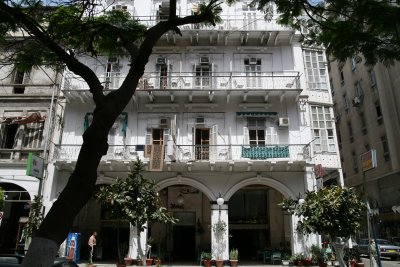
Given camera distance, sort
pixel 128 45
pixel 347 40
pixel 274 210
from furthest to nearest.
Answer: pixel 274 210
pixel 347 40
pixel 128 45

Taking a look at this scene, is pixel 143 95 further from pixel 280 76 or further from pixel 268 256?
pixel 268 256

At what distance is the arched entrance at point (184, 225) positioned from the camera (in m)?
20.5

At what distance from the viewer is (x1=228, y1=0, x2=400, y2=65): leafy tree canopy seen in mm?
5797

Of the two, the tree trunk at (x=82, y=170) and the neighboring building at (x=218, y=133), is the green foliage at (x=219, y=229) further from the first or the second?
the tree trunk at (x=82, y=170)

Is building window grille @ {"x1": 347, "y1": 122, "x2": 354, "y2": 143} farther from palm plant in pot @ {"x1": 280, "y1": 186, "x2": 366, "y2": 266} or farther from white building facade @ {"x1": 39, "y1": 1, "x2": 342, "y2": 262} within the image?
palm plant in pot @ {"x1": 280, "y1": 186, "x2": 366, "y2": 266}

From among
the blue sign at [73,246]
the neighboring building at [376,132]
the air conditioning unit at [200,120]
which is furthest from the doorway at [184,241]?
the neighboring building at [376,132]

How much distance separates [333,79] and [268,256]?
25.1 metres

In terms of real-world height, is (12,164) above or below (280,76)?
below

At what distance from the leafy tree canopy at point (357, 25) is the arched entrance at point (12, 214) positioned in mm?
17005

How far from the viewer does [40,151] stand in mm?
18875

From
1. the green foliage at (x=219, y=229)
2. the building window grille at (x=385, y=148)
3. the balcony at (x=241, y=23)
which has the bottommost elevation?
the green foliage at (x=219, y=229)

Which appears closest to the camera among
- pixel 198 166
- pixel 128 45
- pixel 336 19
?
pixel 128 45

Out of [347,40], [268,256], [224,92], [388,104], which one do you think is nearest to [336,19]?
[347,40]

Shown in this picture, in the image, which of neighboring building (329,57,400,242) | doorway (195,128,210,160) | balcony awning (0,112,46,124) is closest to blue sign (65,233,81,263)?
balcony awning (0,112,46,124)
